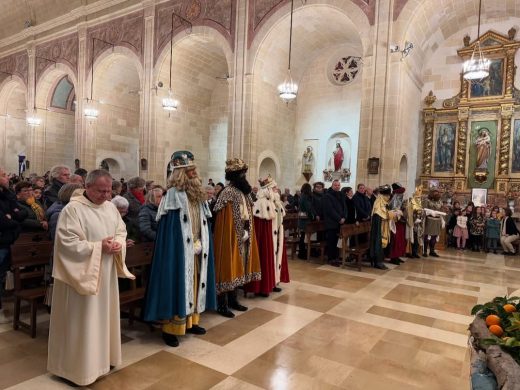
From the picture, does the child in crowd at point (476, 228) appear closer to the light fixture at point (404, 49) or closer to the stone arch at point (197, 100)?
the light fixture at point (404, 49)

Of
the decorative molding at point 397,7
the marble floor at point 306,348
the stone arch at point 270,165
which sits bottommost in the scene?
the marble floor at point 306,348

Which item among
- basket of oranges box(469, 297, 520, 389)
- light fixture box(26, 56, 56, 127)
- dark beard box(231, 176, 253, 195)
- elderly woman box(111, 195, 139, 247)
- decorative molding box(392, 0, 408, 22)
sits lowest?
basket of oranges box(469, 297, 520, 389)

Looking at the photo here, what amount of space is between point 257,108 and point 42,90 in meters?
12.1

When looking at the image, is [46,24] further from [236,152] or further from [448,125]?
[448,125]

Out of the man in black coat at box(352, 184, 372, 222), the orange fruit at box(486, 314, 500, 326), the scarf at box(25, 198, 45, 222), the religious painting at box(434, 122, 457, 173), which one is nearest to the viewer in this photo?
the orange fruit at box(486, 314, 500, 326)

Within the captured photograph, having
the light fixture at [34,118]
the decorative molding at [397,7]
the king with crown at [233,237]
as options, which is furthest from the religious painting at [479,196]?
the light fixture at [34,118]

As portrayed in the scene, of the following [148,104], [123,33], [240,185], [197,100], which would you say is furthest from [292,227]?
[123,33]

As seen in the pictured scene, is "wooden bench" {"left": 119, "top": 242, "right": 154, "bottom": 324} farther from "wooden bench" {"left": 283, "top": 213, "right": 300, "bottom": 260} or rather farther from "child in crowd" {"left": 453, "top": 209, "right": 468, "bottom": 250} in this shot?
"child in crowd" {"left": 453, "top": 209, "right": 468, "bottom": 250}

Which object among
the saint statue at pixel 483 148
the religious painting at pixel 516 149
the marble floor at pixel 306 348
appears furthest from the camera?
the saint statue at pixel 483 148

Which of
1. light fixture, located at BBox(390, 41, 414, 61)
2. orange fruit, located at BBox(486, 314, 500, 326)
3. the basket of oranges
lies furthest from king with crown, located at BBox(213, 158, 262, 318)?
light fixture, located at BBox(390, 41, 414, 61)

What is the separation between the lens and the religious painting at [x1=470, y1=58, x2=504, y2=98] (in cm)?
1236

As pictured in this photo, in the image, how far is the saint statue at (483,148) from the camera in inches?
492

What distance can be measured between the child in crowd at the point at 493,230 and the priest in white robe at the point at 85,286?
408 inches

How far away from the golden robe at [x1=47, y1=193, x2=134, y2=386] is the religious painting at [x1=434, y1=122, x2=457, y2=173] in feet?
41.4
